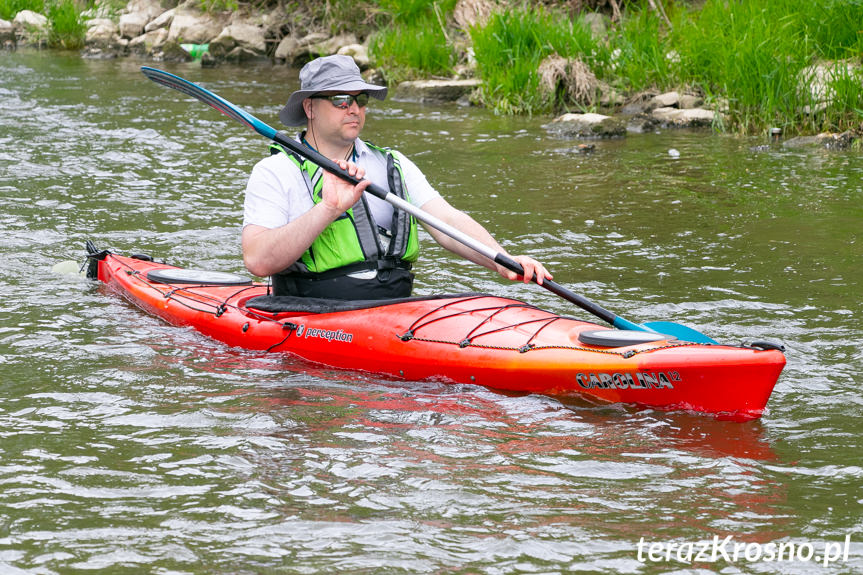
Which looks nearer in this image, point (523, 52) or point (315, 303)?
point (315, 303)

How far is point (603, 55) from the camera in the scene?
11.2m

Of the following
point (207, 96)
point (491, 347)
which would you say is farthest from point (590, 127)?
point (491, 347)

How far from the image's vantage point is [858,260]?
6.09 m

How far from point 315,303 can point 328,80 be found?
96 cm

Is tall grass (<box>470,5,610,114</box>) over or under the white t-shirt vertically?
over

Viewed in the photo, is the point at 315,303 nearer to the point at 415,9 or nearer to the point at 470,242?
the point at 470,242

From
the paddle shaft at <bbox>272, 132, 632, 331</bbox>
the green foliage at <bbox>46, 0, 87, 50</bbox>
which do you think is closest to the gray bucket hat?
the paddle shaft at <bbox>272, 132, 632, 331</bbox>

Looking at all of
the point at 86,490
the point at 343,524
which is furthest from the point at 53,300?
the point at 343,524

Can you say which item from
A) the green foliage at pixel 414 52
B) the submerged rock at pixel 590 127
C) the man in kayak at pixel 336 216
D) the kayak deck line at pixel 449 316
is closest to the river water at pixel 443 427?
the kayak deck line at pixel 449 316

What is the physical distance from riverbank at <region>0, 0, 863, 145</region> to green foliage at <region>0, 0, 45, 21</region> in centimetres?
427

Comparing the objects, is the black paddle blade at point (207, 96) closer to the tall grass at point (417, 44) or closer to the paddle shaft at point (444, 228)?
the paddle shaft at point (444, 228)

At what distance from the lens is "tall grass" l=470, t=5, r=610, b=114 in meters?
11.3

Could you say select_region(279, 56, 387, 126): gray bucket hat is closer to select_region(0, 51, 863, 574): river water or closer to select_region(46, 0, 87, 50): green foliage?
select_region(0, 51, 863, 574): river water

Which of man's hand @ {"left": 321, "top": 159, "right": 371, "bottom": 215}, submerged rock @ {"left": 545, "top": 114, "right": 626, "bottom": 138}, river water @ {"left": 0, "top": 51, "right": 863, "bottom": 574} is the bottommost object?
river water @ {"left": 0, "top": 51, "right": 863, "bottom": 574}
